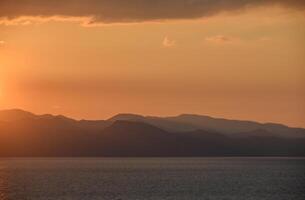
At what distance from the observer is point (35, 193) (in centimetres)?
11000

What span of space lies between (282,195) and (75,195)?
27619 mm

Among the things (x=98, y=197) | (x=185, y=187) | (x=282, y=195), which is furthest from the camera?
(x=185, y=187)

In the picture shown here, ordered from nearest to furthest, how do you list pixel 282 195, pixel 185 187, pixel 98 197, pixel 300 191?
pixel 98 197, pixel 282 195, pixel 300 191, pixel 185 187

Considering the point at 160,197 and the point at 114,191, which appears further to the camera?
the point at 114,191

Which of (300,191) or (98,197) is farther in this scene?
(300,191)

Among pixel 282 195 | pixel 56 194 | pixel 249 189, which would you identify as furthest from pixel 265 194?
pixel 56 194

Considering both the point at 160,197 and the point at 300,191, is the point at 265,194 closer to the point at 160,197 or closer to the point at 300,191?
the point at 300,191

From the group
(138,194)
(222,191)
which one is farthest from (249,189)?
(138,194)

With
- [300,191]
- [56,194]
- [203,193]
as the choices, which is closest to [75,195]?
[56,194]

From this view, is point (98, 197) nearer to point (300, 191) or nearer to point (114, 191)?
point (114, 191)

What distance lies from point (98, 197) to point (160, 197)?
26.8ft

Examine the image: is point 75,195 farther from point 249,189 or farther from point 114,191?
point 249,189

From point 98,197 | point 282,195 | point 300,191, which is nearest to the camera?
point 98,197

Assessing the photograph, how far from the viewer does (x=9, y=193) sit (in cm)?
10994
